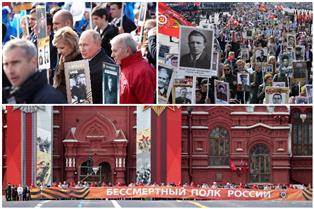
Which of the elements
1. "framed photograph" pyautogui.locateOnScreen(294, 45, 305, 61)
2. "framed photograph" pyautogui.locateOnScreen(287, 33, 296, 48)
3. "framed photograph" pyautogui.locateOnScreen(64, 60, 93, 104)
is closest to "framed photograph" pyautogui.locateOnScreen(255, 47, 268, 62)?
"framed photograph" pyautogui.locateOnScreen(287, 33, 296, 48)

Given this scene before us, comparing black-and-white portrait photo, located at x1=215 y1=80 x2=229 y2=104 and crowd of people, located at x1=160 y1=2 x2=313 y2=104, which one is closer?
crowd of people, located at x1=160 y1=2 x2=313 y2=104

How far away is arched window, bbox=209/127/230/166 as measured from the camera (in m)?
28.1

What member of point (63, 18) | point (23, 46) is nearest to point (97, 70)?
point (63, 18)

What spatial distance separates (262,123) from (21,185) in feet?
22.2

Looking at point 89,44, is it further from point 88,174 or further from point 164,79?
point 88,174

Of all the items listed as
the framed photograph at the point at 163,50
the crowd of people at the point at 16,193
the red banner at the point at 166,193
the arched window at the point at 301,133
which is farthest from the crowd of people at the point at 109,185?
the framed photograph at the point at 163,50

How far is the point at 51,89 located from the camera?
20.1 metres

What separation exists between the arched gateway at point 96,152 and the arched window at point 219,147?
2.26 m

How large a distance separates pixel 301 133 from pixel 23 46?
34.0 ft

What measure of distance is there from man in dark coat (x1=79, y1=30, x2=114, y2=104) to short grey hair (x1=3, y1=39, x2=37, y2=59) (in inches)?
34.8

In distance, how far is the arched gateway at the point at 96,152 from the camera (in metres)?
27.7

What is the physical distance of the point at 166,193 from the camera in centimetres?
2609

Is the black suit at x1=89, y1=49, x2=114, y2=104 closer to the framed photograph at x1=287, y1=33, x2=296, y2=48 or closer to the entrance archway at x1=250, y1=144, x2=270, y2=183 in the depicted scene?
the framed photograph at x1=287, y1=33, x2=296, y2=48

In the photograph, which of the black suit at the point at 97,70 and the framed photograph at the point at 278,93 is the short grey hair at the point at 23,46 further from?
the framed photograph at the point at 278,93
